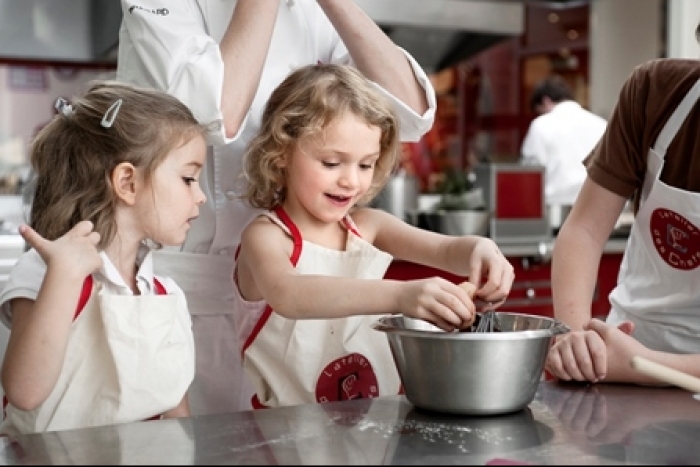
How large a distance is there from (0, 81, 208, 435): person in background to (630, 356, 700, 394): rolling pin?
629 millimetres

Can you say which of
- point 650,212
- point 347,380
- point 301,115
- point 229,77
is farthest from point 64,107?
point 650,212

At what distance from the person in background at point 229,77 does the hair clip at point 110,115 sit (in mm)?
121

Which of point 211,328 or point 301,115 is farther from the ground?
point 301,115

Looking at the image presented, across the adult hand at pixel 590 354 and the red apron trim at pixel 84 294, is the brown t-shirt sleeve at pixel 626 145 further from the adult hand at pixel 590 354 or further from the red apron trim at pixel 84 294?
the red apron trim at pixel 84 294

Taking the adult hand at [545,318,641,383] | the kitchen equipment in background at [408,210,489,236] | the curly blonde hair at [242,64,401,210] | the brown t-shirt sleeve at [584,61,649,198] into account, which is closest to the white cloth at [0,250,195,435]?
the curly blonde hair at [242,64,401,210]

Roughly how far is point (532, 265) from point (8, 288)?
7.85ft

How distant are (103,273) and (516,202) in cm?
231

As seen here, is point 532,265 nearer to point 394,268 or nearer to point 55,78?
point 394,268

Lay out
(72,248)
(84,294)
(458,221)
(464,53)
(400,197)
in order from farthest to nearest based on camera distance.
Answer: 1. (464,53)
2. (400,197)
3. (458,221)
4. (84,294)
5. (72,248)

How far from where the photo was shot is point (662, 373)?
111 centimetres

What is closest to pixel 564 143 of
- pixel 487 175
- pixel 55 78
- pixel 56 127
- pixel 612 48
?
pixel 612 48

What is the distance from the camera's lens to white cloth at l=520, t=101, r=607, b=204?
563 cm

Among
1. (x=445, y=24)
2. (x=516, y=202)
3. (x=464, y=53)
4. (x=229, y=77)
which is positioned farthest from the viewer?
(x=464, y=53)

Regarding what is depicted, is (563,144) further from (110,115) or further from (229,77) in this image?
(110,115)
